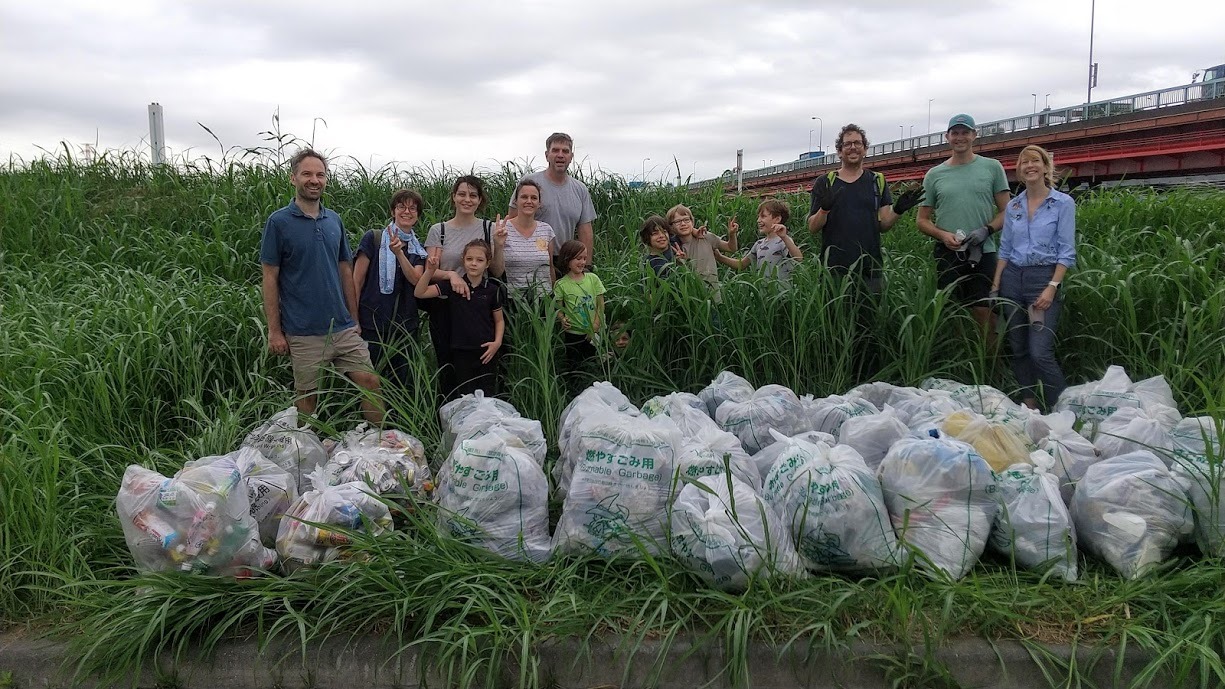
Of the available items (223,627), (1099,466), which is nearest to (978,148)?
(1099,466)

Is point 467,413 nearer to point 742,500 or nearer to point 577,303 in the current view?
point 577,303

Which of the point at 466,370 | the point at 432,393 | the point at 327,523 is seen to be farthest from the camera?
the point at 466,370

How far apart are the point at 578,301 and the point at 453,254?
0.78 meters

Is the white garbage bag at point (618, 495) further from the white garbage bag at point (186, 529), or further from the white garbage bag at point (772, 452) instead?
the white garbage bag at point (186, 529)

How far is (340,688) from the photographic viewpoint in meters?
2.70

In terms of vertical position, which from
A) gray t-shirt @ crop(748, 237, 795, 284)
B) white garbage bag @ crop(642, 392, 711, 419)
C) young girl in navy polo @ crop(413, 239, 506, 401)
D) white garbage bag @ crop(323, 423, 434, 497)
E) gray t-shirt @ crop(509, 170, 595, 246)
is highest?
gray t-shirt @ crop(509, 170, 595, 246)

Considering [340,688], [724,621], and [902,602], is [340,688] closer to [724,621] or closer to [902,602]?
[724,621]

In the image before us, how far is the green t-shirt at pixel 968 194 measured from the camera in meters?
5.01

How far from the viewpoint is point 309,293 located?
4.19 meters

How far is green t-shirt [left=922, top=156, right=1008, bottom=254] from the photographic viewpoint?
5012mm

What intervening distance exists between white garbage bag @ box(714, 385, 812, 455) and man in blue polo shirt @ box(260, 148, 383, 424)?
181cm

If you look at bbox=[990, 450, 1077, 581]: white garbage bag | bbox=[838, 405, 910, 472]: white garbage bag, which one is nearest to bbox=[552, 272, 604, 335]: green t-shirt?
bbox=[838, 405, 910, 472]: white garbage bag

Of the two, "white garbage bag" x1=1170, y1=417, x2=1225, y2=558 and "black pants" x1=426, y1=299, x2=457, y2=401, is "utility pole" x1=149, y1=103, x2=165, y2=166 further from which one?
"white garbage bag" x1=1170, y1=417, x2=1225, y2=558

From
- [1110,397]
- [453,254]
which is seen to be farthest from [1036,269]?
[453,254]
